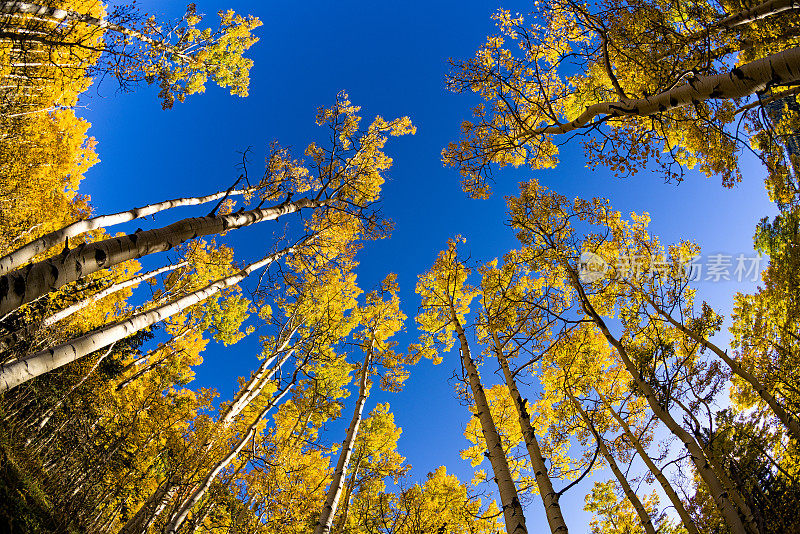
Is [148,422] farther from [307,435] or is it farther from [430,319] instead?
[430,319]

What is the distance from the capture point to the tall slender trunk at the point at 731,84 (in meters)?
2.58

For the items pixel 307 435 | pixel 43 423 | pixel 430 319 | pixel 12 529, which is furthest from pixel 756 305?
pixel 43 423

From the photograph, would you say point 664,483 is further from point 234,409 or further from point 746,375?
point 234,409

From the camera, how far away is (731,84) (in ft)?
9.36

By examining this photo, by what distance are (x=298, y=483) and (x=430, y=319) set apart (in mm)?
5062

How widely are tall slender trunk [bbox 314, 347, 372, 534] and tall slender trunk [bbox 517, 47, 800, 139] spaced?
22.0 feet

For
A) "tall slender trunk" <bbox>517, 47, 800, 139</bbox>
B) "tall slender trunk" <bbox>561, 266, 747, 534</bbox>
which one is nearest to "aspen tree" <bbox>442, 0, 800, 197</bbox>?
"tall slender trunk" <bbox>517, 47, 800, 139</bbox>

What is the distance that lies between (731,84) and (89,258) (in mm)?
5455

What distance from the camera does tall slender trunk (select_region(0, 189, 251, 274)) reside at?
2.78 m

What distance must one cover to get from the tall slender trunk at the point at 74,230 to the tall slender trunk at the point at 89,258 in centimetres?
35

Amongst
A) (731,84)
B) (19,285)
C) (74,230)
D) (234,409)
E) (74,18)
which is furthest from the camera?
(234,409)

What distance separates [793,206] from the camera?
914 centimetres

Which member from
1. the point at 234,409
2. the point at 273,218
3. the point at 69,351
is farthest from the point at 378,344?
the point at 69,351

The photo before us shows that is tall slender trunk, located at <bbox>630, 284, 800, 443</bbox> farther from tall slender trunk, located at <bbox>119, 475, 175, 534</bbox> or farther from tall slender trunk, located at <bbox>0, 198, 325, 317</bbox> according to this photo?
→ tall slender trunk, located at <bbox>119, 475, 175, 534</bbox>
